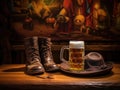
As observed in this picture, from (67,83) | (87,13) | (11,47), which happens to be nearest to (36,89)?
(67,83)

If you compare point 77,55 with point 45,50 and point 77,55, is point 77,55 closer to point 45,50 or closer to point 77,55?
point 77,55

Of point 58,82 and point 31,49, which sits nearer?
point 58,82

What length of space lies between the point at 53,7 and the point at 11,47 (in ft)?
1.38

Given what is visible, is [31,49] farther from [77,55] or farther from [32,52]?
[77,55]

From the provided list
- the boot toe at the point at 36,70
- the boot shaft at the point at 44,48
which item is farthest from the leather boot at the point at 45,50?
the boot toe at the point at 36,70

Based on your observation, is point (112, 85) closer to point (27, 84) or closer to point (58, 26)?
point (27, 84)

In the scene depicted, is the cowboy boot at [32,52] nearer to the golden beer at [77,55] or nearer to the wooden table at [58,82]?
the wooden table at [58,82]

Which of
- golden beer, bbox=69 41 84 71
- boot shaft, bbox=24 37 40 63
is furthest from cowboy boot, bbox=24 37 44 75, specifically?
golden beer, bbox=69 41 84 71

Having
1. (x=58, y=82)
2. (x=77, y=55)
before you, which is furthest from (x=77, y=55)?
(x=58, y=82)

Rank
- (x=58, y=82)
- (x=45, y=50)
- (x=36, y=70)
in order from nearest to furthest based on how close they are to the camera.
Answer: (x=58, y=82)
(x=36, y=70)
(x=45, y=50)

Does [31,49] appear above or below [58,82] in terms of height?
above

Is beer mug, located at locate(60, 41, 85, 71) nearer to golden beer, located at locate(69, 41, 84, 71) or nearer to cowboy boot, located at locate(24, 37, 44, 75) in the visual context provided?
golden beer, located at locate(69, 41, 84, 71)

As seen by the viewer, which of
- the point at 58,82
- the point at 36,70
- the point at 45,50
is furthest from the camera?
the point at 45,50

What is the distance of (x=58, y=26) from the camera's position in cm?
163
